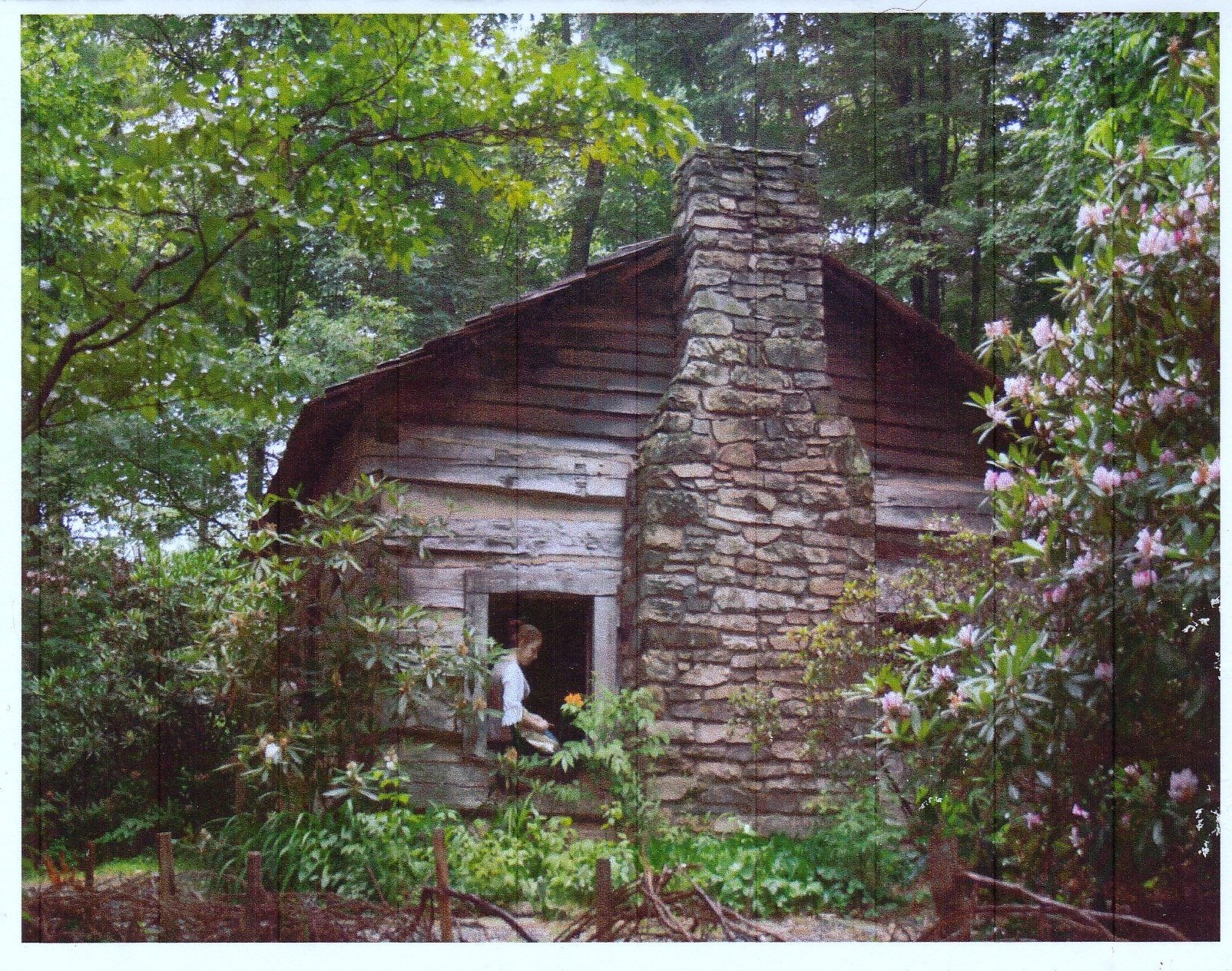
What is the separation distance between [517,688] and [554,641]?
11.5 inches

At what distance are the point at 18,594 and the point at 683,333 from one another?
2852 millimetres

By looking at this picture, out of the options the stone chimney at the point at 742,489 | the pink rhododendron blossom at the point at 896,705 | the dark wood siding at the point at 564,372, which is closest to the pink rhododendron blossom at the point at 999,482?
the stone chimney at the point at 742,489

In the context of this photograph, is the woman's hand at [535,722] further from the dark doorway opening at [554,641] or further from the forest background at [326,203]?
the forest background at [326,203]

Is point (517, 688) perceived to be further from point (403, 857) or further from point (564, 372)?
point (564, 372)

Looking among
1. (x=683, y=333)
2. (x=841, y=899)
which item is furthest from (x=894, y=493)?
(x=841, y=899)

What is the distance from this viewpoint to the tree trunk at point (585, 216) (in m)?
4.46

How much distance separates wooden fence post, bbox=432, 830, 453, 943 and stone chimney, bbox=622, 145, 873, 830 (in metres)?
0.92

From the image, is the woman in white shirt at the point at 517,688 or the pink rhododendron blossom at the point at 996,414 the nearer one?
the pink rhododendron blossom at the point at 996,414

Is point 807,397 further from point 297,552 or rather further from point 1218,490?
point 297,552

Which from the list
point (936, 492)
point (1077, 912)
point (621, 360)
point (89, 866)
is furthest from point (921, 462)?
point (89, 866)

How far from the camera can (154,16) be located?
4.33 meters

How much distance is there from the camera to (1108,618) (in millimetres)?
4008

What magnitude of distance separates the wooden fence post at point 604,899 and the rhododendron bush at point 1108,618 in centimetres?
114
